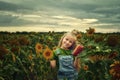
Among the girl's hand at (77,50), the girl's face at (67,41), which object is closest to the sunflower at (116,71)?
the girl's hand at (77,50)

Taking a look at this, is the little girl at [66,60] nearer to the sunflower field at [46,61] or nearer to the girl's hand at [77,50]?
the girl's hand at [77,50]

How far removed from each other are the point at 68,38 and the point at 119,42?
5.41 ft

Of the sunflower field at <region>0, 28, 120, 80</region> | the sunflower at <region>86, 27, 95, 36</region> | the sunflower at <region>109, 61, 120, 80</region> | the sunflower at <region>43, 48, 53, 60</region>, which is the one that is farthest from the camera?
the sunflower at <region>86, 27, 95, 36</region>

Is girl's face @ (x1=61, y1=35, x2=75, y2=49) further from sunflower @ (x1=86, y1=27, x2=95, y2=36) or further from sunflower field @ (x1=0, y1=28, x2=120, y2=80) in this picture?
sunflower @ (x1=86, y1=27, x2=95, y2=36)

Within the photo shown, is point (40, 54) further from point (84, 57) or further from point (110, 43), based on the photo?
point (110, 43)

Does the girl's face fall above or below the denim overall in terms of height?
above

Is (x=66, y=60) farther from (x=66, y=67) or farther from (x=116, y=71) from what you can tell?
(x=116, y=71)

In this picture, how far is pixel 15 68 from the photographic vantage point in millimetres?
5398

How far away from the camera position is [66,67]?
5.82 m

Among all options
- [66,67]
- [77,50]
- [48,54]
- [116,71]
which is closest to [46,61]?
[48,54]

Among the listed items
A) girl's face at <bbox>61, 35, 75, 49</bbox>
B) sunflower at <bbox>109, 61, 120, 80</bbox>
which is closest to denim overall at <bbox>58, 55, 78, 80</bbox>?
girl's face at <bbox>61, 35, 75, 49</bbox>

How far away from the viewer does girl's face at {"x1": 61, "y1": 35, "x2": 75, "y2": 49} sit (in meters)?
5.85

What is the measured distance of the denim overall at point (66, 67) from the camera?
19.0 feet

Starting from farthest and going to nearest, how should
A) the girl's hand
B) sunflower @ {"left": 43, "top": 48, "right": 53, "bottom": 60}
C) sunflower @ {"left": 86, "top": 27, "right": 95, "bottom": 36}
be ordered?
sunflower @ {"left": 86, "top": 27, "right": 95, "bottom": 36}, sunflower @ {"left": 43, "top": 48, "right": 53, "bottom": 60}, the girl's hand
